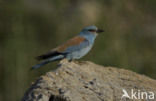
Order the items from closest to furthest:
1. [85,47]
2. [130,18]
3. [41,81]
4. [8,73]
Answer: [41,81] < [85,47] < [8,73] < [130,18]

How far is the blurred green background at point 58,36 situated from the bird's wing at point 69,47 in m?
1.75

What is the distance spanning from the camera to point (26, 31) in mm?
10008

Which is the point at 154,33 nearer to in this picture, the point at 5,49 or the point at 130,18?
the point at 130,18

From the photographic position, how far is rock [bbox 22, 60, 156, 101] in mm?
5781

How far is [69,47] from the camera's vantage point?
7770mm

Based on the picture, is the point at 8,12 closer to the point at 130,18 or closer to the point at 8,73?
the point at 8,73

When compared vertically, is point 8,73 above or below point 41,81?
below

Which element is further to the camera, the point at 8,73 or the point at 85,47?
the point at 8,73

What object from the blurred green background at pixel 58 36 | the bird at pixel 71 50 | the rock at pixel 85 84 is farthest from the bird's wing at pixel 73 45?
the blurred green background at pixel 58 36

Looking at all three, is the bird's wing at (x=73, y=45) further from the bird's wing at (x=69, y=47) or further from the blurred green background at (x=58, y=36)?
the blurred green background at (x=58, y=36)

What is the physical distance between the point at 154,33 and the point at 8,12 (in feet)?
9.28

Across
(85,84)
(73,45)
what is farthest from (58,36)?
(85,84)

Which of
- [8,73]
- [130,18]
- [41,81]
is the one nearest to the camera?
[41,81]

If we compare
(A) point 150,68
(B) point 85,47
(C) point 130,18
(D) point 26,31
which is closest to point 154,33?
(C) point 130,18
